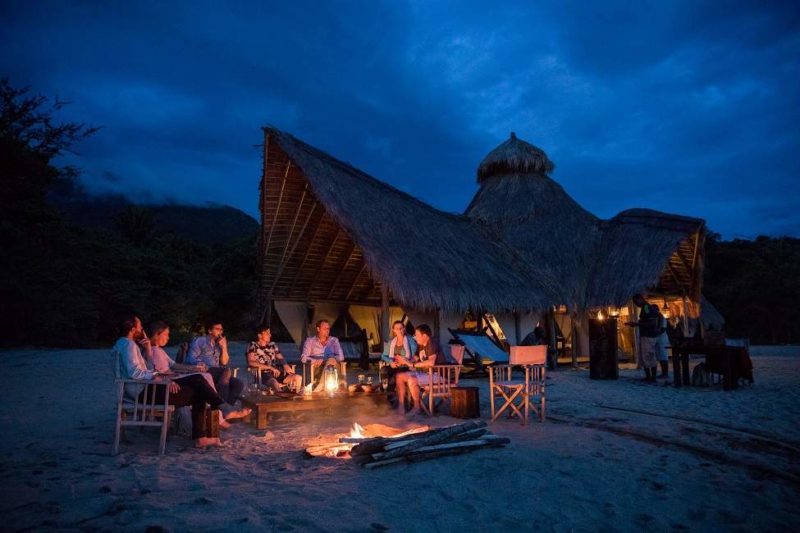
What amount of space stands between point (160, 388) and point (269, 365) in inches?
82.3

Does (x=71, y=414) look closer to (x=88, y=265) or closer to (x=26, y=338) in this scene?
(x=26, y=338)

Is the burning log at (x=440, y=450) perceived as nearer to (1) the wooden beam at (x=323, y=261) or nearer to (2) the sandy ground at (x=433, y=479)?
(2) the sandy ground at (x=433, y=479)

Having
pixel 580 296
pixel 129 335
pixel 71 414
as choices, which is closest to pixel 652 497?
pixel 129 335

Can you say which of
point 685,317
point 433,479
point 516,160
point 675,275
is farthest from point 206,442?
point 685,317

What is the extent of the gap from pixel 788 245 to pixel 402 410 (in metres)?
28.0

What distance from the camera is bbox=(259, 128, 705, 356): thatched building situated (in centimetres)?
993

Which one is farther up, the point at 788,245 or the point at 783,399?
the point at 788,245

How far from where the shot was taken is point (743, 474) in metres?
3.28

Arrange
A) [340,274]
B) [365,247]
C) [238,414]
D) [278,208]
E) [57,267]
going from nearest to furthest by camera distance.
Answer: [238,414], [365,247], [278,208], [340,274], [57,267]

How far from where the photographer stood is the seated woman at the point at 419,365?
5773 millimetres

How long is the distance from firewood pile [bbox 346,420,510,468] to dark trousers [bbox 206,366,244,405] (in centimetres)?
212

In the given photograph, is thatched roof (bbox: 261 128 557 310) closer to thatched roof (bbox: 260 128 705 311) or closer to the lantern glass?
thatched roof (bbox: 260 128 705 311)

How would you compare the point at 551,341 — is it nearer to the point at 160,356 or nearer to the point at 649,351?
the point at 649,351

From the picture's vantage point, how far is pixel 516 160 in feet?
55.1
